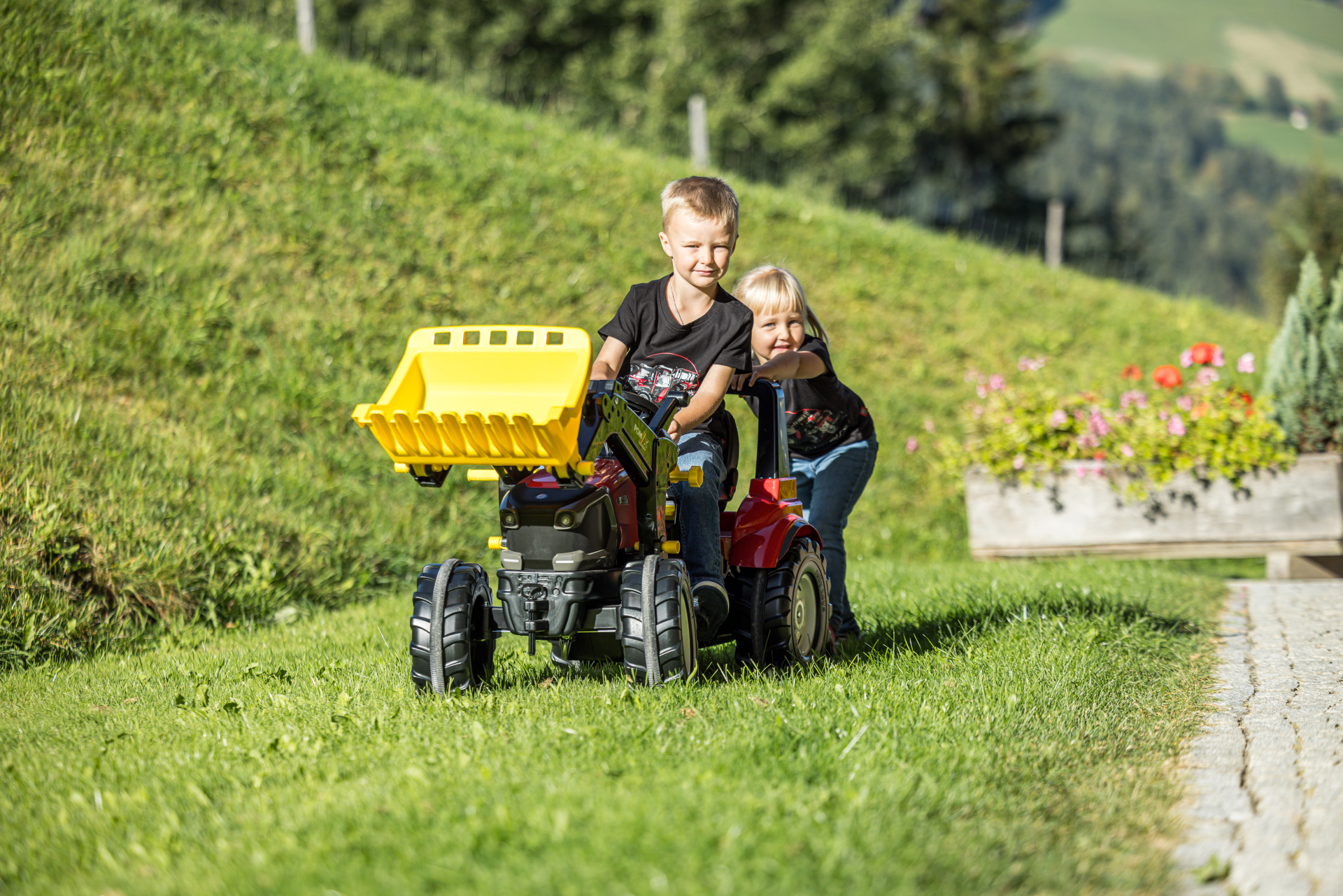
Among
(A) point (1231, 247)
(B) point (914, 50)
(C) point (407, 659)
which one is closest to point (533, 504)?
(C) point (407, 659)

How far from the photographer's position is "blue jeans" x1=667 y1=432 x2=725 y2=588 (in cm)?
391

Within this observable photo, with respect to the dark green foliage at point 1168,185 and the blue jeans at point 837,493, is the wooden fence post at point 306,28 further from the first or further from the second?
the dark green foliage at point 1168,185

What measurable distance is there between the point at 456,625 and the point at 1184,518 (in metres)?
5.75

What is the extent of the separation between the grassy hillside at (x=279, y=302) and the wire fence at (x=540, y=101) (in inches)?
75.8

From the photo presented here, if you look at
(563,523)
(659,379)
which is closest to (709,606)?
(563,523)

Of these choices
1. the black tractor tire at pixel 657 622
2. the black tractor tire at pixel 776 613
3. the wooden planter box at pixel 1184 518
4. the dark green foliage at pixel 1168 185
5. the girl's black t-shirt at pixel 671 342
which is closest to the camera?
the black tractor tire at pixel 657 622

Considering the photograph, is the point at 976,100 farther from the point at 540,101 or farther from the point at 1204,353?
the point at 1204,353

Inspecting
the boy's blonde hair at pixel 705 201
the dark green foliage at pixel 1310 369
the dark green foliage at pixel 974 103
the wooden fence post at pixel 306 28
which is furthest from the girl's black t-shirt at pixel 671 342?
the dark green foliage at pixel 974 103

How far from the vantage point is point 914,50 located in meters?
38.6

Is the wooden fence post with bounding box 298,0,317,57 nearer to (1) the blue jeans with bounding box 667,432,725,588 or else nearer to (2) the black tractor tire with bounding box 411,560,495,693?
(1) the blue jeans with bounding box 667,432,725,588

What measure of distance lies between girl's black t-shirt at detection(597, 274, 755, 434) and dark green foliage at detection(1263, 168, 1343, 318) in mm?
29573

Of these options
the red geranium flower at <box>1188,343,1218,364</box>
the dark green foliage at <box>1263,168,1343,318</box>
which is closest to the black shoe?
the red geranium flower at <box>1188,343,1218,364</box>

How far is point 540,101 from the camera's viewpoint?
52.7 feet

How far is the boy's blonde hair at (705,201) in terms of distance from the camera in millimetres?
3951
